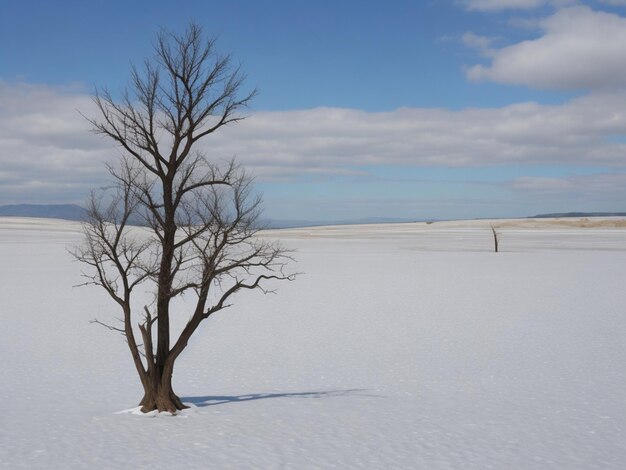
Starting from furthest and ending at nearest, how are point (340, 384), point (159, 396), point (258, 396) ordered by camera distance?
point (340, 384), point (258, 396), point (159, 396)

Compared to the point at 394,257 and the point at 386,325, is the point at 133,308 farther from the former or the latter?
the point at 394,257

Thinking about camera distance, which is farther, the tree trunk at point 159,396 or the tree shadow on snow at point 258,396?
the tree shadow on snow at point 258,396

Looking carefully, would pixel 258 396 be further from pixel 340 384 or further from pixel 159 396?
pixel 159 396

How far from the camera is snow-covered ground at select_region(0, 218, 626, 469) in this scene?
11.1m

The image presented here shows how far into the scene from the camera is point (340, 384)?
15898 mm

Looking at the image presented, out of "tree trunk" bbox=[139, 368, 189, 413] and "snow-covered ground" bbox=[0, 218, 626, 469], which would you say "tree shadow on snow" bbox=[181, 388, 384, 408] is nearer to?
"snow-covered ground" bbox=[0, 218, 626, 469]

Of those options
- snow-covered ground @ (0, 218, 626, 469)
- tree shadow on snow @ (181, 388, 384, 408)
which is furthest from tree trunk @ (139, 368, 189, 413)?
tree shadow on snow @ (181, 388, 384, 408)

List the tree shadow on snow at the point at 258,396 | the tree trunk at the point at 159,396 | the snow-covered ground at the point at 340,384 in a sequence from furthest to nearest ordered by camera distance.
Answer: the tree shadow on snow at the point at 258,396 < the tree trunk at the point at 159,396 < the snow-covered ground at the point at 340,384

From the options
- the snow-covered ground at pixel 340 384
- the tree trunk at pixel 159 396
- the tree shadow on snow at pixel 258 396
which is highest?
the tree trunk at pixel 159 396

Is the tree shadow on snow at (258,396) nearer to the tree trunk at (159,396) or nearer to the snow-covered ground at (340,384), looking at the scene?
the snow-covered ground at (340,384)

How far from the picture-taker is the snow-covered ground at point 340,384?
1112cm

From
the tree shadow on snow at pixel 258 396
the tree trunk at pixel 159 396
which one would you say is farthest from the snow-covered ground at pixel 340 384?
the tree trunk at pixel 159 396

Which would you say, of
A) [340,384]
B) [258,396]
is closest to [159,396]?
[258,396]

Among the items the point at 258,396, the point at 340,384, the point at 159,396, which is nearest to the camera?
the point at 159,396
